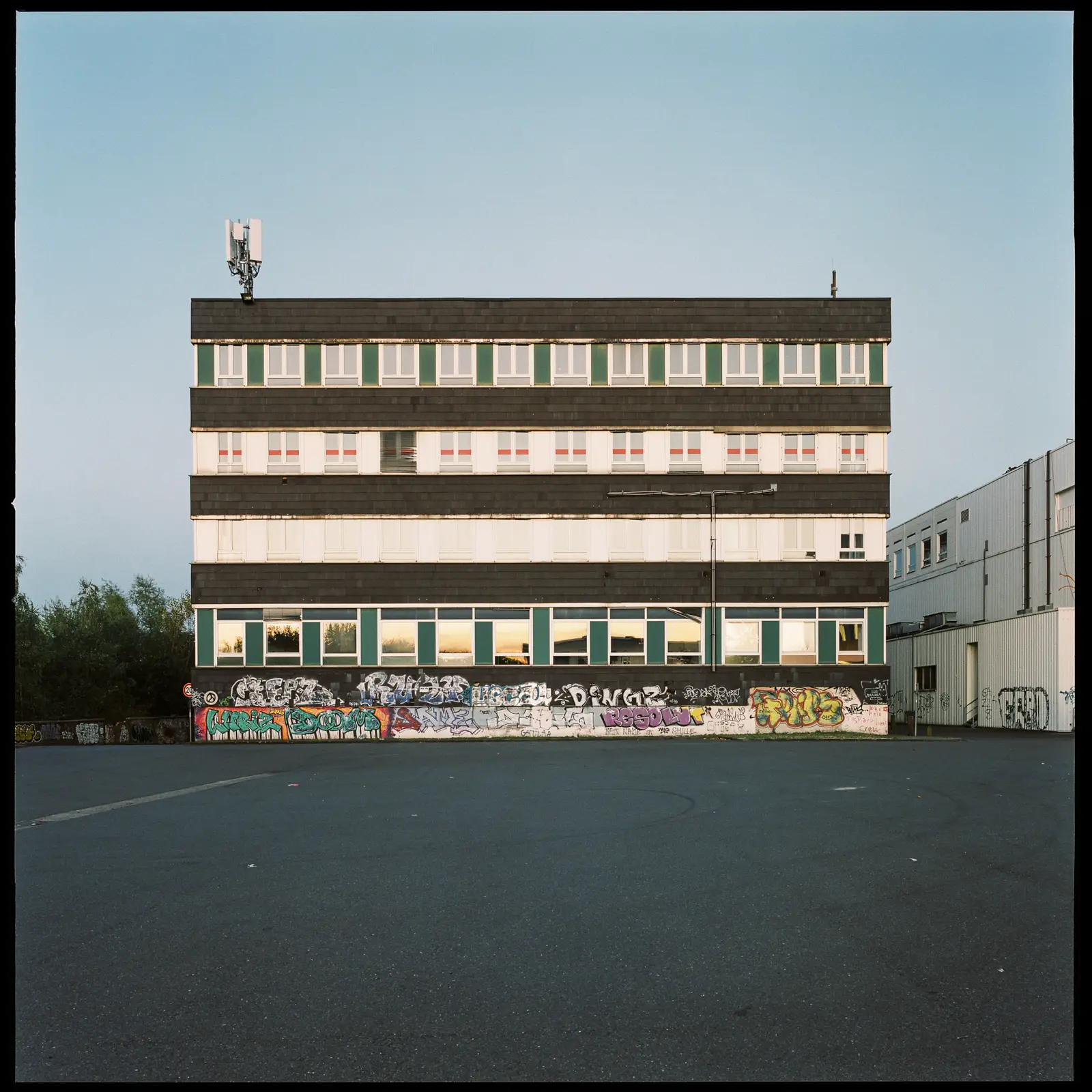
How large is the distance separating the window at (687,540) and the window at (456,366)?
32.9 feet

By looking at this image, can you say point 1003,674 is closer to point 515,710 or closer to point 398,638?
point 515,710

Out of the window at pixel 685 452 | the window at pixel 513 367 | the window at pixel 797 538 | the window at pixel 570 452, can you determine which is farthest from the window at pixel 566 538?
the window at pixel 797 538

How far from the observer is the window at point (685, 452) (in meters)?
37.3

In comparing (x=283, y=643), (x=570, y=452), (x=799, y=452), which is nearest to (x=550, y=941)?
(x=570, y=452)

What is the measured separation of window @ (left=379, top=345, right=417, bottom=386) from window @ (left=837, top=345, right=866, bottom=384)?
17183 millimetres

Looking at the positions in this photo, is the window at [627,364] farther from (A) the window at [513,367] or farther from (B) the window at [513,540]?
(B) the window at [513,540]

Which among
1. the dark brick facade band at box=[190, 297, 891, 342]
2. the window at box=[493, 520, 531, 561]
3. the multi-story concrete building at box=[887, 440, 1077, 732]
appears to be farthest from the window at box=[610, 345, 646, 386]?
the multi-story concrete building at box=[887, 440, 1077, 732]

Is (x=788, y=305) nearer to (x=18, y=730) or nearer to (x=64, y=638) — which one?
(x=18, y=730)

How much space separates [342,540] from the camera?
37312 mm

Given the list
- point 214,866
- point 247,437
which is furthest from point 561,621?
point 214,866

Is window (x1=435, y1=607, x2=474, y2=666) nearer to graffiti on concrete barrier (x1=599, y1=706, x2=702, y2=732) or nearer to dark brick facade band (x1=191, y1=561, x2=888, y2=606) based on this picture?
dark brick facade band (x1=191, y1=561, x2=888, y2=606)
